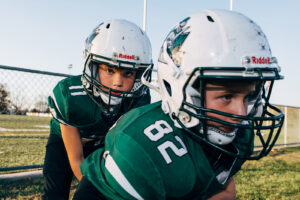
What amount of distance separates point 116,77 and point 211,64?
0.93 metres

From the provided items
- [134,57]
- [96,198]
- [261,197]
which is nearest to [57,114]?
[134,57]

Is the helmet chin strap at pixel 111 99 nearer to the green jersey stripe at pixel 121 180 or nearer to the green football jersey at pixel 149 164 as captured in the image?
the green football jersey at pixel 149 164

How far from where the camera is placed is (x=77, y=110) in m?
1.96

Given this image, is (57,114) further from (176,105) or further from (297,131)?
(297,131)

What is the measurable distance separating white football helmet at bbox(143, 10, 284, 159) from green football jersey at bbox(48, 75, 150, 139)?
32.0 inches

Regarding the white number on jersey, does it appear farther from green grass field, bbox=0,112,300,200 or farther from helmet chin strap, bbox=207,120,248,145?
green grass field, bbox=0,112,300,200

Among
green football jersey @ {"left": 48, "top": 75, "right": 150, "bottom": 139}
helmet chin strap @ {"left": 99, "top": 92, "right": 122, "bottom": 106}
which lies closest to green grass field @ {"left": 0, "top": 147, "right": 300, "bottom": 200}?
green football jersey @ {"left": 48, "top": 75, "right": 150, "bottom": 139}

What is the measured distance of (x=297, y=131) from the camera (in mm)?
10180

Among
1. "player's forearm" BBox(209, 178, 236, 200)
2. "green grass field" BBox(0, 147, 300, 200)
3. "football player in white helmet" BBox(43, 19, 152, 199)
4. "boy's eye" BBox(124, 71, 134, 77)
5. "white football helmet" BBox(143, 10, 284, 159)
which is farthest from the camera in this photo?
"green grass field" BBox(0, 147, 300, 200)

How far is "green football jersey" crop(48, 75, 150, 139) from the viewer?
1.95m

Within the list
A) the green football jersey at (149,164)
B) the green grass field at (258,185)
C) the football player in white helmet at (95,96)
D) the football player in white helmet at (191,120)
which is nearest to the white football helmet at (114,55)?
the football player in white helmet at (95,96)

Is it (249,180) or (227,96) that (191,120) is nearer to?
(227,96)

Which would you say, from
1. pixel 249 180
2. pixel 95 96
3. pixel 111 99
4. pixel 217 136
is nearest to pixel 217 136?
pixel 217 136

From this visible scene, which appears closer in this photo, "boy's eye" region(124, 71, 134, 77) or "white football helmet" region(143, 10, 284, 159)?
"white football helmet" region(143, 10, 284, 159)
